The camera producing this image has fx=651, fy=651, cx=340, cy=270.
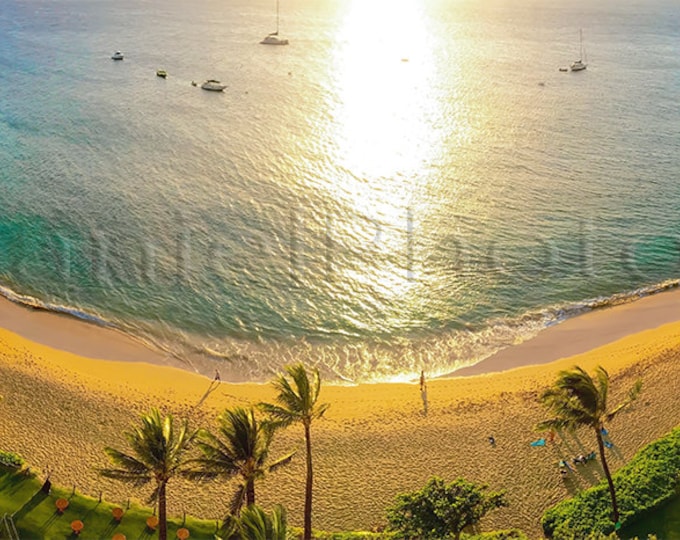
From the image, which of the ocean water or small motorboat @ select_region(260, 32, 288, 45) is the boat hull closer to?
small motorboat @ select_region(260, 32, 288, 45)

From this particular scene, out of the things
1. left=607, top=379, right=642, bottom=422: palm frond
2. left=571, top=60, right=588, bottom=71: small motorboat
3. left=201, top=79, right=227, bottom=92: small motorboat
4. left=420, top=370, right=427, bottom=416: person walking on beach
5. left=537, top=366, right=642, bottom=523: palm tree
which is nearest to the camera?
left=537, top=366, right=642, bottom=523: palm tree

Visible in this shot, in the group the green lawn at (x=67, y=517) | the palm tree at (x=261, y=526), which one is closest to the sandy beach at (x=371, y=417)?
the green lawn at (x=67, y=517)

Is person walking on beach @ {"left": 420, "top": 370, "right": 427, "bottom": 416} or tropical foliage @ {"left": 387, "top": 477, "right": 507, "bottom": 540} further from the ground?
person walking on beach @ {"left": 420, "top": 370, "right": 427, "bottom": 416}

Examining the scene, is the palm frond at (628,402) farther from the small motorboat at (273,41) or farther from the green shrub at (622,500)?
the small motorboat at (273,41)

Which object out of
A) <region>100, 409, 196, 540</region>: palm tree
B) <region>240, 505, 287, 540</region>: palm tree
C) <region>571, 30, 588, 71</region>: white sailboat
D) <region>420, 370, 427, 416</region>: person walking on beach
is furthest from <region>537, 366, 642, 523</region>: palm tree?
<region>571, 30, 588, 71</region>: white sailboat

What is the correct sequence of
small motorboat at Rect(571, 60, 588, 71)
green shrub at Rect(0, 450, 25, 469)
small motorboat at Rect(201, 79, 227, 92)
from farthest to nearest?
small motorboat at Rect(571, 60, 588, 71)
small motorboat at Rect(201, 79, 227, 92)
green shrub at Rect(0, 450, 25, 469)

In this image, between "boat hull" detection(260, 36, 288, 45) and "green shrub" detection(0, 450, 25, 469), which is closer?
"green shrub" detection(0, 450, 25, 469)

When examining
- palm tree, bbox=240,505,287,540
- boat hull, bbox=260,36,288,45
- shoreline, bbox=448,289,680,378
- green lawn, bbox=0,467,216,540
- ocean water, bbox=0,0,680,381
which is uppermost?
boat hull, bbox=260,36,288,45
